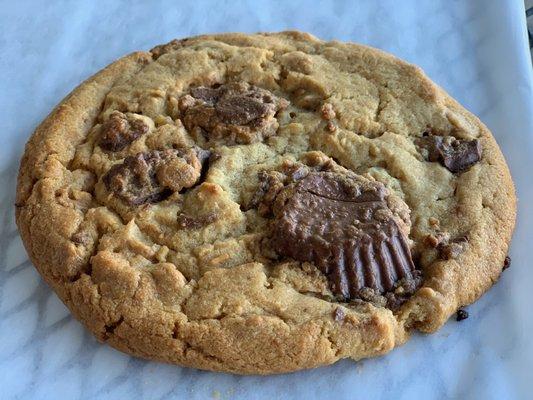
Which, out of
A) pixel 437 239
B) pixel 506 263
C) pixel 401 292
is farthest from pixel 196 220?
pixel 506 263

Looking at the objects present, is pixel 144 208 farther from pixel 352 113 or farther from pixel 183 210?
pixel 352 113

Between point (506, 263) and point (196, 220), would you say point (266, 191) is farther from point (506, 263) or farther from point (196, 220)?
point (506, 263)

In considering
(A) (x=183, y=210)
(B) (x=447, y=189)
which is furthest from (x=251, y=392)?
(B) (x=447, y=189)

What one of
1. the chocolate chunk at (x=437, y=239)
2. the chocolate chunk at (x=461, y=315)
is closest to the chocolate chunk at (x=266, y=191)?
the chocolate chunk at (x=437, y=239)

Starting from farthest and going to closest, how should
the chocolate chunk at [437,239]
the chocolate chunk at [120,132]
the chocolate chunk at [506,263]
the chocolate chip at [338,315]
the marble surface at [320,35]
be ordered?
1. the chocolate chunk at [120,132]
2. the chocolate chunk at [506,263]
3. the chocolate chunk at [437,239]
4. the marble surface at [320,35]
5. the chocolate chip at [338,315]

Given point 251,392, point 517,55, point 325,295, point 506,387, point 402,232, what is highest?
point 517,55

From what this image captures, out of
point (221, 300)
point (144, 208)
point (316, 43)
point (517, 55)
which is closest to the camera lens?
point (221, 300)

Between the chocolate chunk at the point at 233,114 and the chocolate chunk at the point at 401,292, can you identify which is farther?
the chocolate chunk at the point at 233,114

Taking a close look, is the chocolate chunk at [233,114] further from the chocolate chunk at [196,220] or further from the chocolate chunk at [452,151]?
the chocolate chunk at [452,151]
